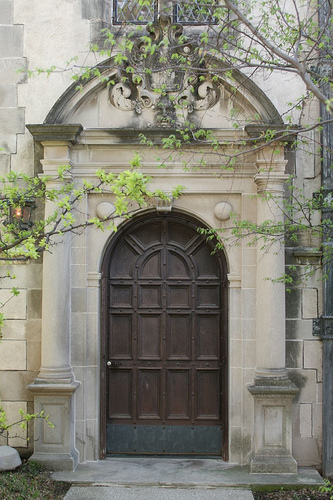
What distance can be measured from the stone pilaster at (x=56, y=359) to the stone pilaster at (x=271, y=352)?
2.08m

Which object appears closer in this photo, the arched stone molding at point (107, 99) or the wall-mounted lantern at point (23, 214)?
the arched stone molding at point (107, 99)

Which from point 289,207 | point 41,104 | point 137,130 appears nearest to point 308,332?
point 289,207

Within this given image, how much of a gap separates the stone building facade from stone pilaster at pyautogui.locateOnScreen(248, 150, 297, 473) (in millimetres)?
24

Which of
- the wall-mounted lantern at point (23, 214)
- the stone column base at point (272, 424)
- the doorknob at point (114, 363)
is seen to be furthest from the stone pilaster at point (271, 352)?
the wall-mounted lantern at point (23, 214)

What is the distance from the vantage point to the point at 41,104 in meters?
6.82

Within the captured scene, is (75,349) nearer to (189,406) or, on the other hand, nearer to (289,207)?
(189,406)

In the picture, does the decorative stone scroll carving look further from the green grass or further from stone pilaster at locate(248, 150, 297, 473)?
the green grass

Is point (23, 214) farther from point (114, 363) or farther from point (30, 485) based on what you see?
point (30, 485)

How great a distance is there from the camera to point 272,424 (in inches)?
250

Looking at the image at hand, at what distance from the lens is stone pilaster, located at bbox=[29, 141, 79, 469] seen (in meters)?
6.38

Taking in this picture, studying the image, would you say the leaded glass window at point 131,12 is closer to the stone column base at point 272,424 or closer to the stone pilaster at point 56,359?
the stone pilaster at point 56,359

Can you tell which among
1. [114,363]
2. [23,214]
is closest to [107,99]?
[23,214]

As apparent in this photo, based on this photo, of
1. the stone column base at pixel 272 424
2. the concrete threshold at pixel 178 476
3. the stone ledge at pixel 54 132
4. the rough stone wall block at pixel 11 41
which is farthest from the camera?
the rough stone wall block at pixel 11 41

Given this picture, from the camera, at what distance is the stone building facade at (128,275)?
6.52 meters
